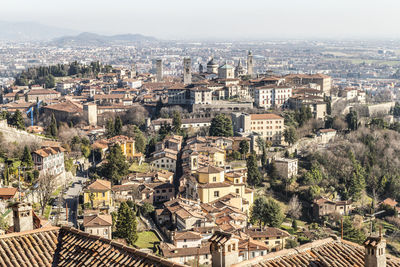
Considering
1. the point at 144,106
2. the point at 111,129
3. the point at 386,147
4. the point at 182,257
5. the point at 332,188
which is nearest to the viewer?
the point at 182,257

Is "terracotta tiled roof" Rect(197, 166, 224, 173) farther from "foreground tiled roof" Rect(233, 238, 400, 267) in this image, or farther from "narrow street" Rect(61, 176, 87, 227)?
"foreground tiled roof" Rect(233, 238, 400, 267)

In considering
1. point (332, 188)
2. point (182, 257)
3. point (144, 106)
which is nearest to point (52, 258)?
point (182, 257)

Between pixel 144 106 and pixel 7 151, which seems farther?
pixel 144 106

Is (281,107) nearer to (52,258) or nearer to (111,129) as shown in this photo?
(111,129)

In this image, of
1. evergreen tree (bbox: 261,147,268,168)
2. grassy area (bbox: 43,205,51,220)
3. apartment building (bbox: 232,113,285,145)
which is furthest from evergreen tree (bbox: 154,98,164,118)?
grassy area (bbox: 43,205,51,220)

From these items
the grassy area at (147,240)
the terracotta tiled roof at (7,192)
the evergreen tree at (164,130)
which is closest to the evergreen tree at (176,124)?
the evergreen tree at (164,130)

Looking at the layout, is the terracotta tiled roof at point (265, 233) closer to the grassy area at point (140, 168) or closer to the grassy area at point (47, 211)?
the grassy area at point (47, 211)
